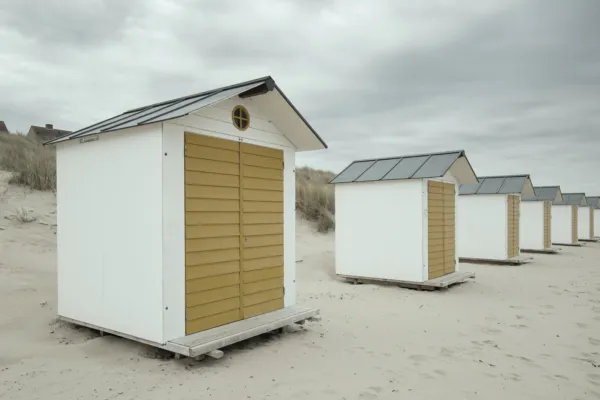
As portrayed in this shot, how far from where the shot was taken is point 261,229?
6.77 meters

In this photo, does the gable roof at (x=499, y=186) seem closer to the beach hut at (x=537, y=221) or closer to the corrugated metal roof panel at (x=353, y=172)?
the beach hut at (x=537, y=221)

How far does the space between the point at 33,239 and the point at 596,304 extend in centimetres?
1255

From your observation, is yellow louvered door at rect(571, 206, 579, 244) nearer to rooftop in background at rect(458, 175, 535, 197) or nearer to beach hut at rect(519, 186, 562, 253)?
beach hut at rect(519, 186, 562, 253)

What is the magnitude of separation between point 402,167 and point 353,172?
4.51 ft

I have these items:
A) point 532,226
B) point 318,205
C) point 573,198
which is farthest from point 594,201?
point 318,205

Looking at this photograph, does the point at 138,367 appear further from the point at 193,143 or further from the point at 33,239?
the point at 33,239

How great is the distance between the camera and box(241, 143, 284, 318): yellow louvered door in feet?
21.2

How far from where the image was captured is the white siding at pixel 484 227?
1656cm

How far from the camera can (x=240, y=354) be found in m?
5.81

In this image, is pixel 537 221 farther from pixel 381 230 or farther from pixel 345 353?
pixel 345 353

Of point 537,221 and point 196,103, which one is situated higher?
point 196,103

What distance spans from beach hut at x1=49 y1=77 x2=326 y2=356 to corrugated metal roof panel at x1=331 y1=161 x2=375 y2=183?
4.68m

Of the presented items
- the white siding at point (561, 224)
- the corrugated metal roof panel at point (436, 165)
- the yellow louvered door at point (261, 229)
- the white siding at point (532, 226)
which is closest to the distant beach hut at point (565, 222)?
the white siding at point (561, 224)

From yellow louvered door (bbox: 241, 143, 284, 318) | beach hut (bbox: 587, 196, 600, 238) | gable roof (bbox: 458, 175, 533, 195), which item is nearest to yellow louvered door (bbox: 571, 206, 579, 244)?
beach hut (bbox: 587, 196, 600, 238)
